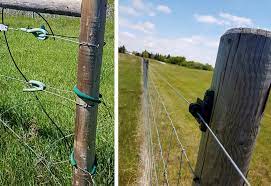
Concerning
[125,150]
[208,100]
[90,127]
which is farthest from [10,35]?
[208,100]

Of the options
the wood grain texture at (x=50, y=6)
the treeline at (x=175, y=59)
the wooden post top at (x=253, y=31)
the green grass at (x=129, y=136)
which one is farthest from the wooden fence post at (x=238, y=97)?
the treeline at (x=175, y=59)

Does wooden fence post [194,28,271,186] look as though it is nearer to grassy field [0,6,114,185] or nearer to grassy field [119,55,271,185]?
grassy field [0,6,114,185]

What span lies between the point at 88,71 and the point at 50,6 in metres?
0.63

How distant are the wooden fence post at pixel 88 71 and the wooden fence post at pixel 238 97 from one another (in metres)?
0.61

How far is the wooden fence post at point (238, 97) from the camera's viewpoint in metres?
1.41

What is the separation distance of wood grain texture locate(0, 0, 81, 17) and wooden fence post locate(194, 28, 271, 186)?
95 centimetres

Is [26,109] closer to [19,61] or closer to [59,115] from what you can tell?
[59,115]

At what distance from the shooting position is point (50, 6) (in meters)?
2.42

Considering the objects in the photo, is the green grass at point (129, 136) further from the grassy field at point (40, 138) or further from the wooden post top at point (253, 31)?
the wooden post top at point (253, 31)

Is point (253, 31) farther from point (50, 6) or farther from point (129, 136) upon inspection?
point (129, 136)

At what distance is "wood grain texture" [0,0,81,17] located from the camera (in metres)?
2.25

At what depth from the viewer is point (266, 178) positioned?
6.57 meters

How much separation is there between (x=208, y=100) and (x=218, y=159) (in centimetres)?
22

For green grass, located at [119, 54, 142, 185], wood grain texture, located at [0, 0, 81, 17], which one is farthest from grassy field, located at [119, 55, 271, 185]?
wood grain texture, located at [0, 0, 81, 17]
